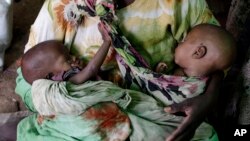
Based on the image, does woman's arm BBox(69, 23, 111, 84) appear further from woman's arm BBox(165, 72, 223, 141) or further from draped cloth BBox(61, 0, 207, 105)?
woman's arm BBox(165, 72, 223, 141)

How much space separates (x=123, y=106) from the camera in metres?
1.53

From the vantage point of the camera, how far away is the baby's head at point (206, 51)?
5.17 ft

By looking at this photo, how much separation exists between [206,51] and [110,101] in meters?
0.37

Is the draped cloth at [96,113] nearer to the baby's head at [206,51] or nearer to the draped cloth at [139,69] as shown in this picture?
the draped cloth at [139,69]

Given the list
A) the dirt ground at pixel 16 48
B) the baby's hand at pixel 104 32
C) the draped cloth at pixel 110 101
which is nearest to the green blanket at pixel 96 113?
the draped cloth at pixel 110 101

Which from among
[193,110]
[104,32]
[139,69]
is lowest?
[193,110]

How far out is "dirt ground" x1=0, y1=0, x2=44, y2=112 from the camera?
235 centimetres

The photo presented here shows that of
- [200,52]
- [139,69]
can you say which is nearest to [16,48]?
[139,69]

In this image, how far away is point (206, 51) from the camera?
1579 mm

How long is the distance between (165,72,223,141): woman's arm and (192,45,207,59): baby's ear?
0.35 feet

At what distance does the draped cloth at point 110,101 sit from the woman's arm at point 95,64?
2cm

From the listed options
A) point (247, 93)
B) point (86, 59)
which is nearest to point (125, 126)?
point (86, 59)

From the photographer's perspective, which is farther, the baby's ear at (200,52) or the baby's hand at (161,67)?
the baby's hand at (161,67)

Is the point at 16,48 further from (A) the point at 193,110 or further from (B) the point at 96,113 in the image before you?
(A) the point at 193,110
